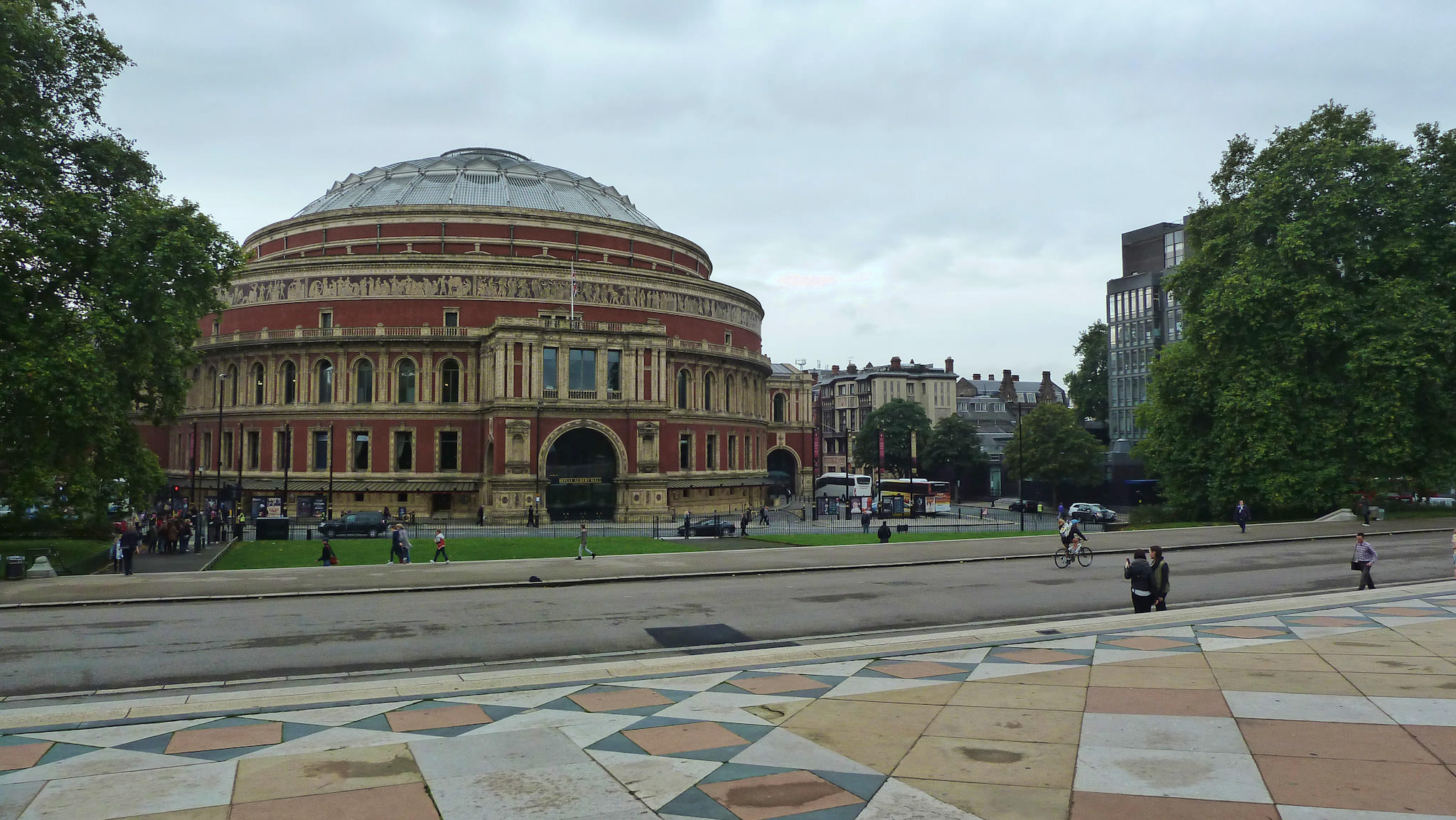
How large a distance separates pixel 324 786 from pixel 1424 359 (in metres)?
44.4

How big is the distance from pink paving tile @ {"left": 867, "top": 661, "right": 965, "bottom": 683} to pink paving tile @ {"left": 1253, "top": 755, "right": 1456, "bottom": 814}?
4350 mm

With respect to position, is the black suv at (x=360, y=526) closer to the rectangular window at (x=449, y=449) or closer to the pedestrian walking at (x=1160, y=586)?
the rectangular window at (x=449, y=449)

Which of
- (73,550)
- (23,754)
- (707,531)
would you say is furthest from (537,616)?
(73,550)

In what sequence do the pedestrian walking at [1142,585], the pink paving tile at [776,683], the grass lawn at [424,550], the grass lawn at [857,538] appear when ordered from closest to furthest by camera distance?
the pink paving tile at [776,683] < the pedestrian walking at [1142,585] < the grass lawn at [424,550] < the grass lawn at [857,538]

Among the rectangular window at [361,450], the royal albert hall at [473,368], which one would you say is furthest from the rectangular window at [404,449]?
the rectangular window at [361,450]

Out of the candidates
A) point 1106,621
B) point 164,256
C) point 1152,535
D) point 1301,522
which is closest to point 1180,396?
point 1301,522

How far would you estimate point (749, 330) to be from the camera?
72750 millimetres

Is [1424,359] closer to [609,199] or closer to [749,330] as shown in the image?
[749,330]

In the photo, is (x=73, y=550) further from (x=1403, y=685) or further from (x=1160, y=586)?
(x=1403, y=685)

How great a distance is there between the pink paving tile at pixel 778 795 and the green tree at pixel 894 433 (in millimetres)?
90547

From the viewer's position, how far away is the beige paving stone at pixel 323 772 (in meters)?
7.91

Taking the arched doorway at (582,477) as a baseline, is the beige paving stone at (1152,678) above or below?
below

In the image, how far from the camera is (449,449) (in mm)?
59000

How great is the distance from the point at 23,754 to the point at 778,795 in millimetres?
7670
